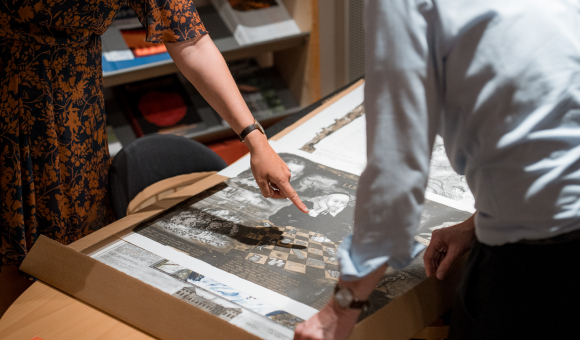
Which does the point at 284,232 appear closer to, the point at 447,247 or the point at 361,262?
the point at 447,247

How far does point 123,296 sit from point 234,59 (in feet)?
6.08

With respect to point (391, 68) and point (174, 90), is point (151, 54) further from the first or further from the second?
point (391, 68)

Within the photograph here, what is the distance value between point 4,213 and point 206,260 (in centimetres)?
54

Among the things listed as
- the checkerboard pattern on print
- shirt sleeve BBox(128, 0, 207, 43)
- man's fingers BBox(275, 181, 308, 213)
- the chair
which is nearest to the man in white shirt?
the checkerboard pattern on print

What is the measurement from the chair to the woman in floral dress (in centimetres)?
9

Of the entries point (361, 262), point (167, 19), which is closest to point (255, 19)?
point (167, 19)

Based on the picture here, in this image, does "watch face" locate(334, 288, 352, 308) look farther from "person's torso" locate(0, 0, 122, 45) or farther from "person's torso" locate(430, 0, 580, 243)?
"person's torso" locate(0, 0, 122, 45)

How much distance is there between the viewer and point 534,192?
0.58 meters

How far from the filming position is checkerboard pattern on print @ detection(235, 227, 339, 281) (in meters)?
0.94

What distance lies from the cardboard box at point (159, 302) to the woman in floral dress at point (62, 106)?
0.87 ft

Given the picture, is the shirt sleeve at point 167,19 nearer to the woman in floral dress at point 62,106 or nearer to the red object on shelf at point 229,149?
the woman in floral dress at point 62,106

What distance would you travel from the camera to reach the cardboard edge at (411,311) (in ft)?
2.41

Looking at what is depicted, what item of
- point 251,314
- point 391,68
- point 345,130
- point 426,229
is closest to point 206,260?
point 251,314

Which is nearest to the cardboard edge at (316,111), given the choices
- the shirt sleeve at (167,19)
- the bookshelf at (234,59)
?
the shirt sleeve at (167,19)
